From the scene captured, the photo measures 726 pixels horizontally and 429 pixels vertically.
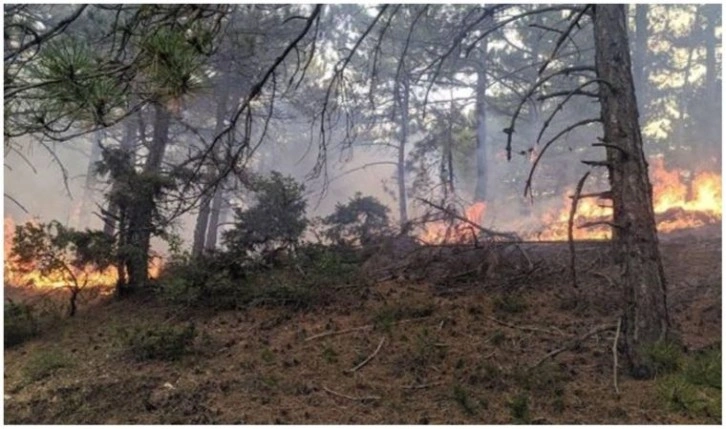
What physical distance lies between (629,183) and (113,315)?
7733 mm

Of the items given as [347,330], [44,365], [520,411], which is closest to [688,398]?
[520,411]

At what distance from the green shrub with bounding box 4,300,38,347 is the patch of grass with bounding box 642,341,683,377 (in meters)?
8.28

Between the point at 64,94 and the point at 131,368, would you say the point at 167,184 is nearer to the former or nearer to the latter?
the point at 131,368

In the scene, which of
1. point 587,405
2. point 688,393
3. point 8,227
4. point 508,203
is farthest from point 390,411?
point 508,203

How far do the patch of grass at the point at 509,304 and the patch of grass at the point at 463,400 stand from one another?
2319mm

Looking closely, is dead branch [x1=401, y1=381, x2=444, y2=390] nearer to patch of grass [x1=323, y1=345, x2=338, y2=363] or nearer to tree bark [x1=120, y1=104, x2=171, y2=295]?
patch of grass [x1=323, y1=345, x2=338, y2=363]

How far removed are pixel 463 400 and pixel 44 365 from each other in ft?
15.9

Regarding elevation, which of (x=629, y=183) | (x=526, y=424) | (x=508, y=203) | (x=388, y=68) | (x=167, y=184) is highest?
(x=388, y=68)

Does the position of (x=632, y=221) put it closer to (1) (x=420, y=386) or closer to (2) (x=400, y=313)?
(1) (x=420, y=386)

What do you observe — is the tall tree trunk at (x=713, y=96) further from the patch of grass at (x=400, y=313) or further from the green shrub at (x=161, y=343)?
the green shrub at (x=161, y=343)

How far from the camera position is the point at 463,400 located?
4.12 meters

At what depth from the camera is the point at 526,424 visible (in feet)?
12.3

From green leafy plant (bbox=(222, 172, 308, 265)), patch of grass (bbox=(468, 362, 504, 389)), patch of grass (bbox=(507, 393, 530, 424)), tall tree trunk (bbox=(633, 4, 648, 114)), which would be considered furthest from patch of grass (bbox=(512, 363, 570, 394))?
tall tree trunk (bbox=(633, 4, 648, 114))

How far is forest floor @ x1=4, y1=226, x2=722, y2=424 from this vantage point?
412cm
